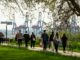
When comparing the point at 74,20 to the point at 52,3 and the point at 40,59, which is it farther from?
the point at 40,59

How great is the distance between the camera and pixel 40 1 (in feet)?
108

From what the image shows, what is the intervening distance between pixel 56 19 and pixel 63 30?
1.70m

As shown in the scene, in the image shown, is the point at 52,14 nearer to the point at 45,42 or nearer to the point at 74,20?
the point at 74,20

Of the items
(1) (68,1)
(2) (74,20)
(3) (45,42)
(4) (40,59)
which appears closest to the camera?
(4) (40,59)

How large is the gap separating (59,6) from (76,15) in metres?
1.67

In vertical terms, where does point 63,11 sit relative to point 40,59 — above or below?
above

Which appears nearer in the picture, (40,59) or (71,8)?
(40,59)

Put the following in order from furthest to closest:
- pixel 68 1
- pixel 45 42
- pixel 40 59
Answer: pixel 45 42, pixel 68 1, pixel 40 59

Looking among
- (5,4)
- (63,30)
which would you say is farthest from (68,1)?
(5,4)

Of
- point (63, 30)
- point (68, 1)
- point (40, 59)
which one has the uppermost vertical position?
point (68, 1)

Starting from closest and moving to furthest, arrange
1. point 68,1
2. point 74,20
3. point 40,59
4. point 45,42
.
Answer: point 40,59 < point 68,1 < point 74,20 < point 45,42

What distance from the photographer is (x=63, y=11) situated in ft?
108

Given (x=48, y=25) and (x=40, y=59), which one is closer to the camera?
(x=40, y=59)

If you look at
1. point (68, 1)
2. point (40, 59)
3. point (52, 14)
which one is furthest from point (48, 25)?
point (40, 59)
